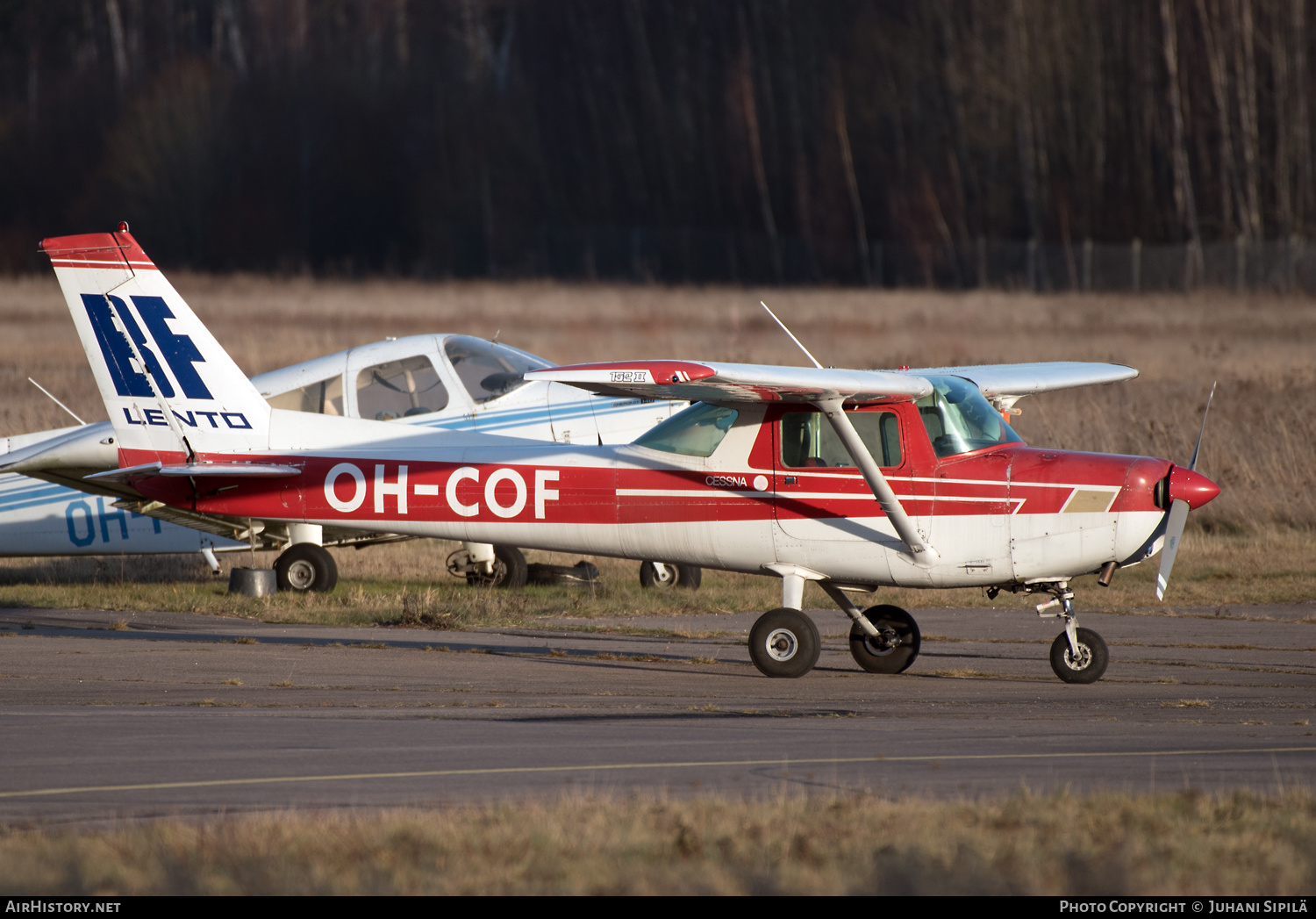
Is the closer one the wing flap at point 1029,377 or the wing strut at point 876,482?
the wing strut at point 876,482

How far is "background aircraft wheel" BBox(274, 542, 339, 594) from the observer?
14.5 metres

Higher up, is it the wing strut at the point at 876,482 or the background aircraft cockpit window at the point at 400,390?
the background aircraft cockpit window at the point at 400,390

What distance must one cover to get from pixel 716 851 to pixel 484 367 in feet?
32.5

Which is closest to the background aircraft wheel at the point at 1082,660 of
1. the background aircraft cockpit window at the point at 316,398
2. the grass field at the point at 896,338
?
the background aircraft cockpit window at the point at 316,398

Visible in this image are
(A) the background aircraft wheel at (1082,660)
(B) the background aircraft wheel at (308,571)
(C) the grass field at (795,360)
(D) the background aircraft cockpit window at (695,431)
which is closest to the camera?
(A) the background aircraft wheel at (1082,660)

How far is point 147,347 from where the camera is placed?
1276 cm

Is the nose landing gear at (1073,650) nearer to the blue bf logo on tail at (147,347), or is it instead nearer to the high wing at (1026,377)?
the high wing at (1026,377)

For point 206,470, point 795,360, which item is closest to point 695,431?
point 206,470

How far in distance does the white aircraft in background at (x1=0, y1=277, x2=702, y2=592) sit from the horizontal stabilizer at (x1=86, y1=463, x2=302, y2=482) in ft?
4.33

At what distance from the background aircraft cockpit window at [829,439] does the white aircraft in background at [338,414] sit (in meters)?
3.79

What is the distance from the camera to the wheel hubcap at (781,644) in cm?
1031

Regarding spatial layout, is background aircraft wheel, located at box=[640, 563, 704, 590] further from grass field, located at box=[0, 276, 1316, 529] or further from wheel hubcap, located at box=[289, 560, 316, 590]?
grass field, located at box=[0, 276, 1316, 529]

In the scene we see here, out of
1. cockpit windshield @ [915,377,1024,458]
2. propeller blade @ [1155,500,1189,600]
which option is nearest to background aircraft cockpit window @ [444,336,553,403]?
cockpit windshield @ [915,377,1024,458]

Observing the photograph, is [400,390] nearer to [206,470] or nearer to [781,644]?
[206,470]
